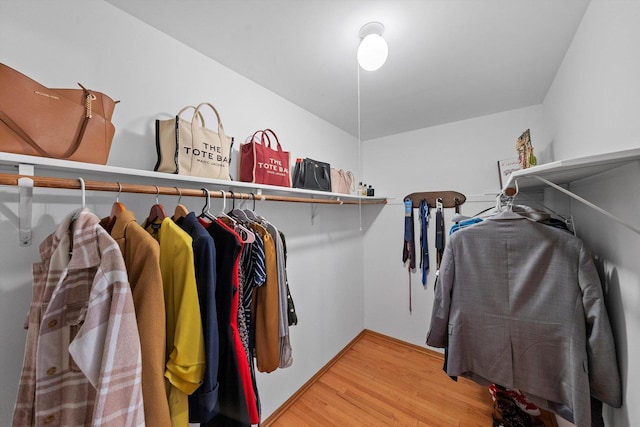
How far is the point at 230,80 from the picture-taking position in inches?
61.8

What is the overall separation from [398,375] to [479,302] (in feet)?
4.61

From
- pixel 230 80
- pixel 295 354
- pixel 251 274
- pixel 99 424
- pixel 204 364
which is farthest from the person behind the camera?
pixel 295 354

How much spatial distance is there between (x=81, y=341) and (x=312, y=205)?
168 cm

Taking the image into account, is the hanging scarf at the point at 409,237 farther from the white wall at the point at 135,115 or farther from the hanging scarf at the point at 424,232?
the white wall at the point at 135,115

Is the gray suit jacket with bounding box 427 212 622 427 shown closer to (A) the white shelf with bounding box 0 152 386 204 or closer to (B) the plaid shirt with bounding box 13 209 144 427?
(A) the white shelf with bounding box 0 152 386 204

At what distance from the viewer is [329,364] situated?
2.34m

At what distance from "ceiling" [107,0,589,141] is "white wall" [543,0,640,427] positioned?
261 millimetres

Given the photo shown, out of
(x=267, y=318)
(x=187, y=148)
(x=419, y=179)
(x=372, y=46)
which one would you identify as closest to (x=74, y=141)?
(x=187, y=148)

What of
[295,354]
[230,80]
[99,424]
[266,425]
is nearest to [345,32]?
[230,80]

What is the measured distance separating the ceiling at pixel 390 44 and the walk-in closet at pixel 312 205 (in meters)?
0.01

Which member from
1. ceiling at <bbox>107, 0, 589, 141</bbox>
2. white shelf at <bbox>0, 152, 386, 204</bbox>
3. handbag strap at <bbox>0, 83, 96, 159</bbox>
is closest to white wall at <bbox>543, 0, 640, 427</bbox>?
ceiling at <bbox>107, 0, 589, 141</bbox>

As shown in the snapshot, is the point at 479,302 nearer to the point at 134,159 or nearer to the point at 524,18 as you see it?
the point at 524,18

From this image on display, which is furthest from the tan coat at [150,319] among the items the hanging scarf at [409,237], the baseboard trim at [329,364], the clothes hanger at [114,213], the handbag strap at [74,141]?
the hanging scarf at [409,237]

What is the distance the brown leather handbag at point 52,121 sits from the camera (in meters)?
0.69
